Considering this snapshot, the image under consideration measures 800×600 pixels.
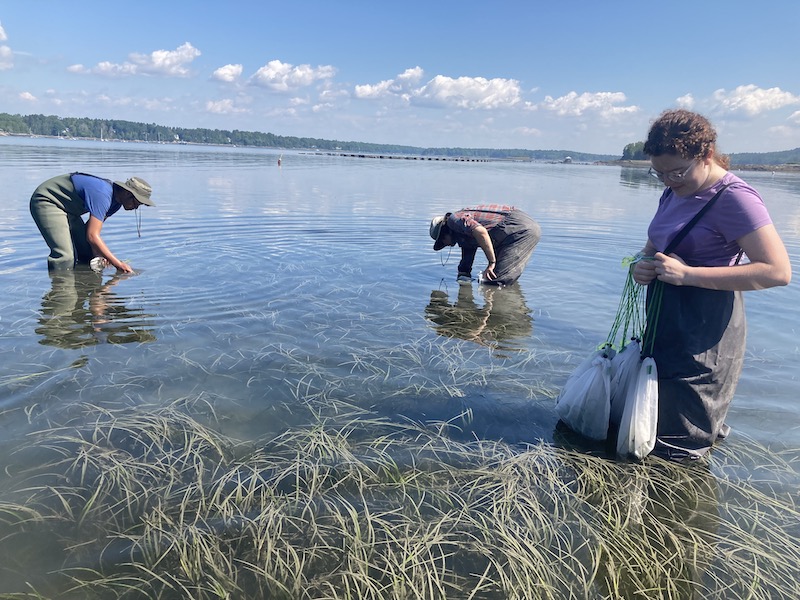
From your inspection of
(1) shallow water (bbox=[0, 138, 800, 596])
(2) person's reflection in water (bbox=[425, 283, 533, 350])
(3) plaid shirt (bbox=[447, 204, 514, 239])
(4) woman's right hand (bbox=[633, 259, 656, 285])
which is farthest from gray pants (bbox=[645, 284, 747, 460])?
(3) plaid shirt (bbox=[447, 204, 514, 239])

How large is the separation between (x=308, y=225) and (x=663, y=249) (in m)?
11.6

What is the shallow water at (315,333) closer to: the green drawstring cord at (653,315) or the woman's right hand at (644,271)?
the green drawstring cord at (653,315)

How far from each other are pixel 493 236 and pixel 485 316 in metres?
1.74

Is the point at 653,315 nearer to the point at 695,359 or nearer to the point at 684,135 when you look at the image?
the point at 695,359

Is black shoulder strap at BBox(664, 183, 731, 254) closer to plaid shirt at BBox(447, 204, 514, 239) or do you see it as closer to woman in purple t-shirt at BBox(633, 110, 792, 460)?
woman in purple t-shirt at BBox(633, 110, 792, 460)

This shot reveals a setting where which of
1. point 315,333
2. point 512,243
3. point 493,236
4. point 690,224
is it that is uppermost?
point 690,224

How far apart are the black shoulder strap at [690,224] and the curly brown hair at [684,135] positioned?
0.23 meters

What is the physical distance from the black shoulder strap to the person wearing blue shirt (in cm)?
663

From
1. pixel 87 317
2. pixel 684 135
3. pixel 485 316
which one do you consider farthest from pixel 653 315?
pixel 87 317

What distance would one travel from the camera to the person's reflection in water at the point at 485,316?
20.6 feet

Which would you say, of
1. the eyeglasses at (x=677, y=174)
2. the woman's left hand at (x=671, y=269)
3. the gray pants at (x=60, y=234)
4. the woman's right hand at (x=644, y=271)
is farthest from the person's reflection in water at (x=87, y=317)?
the eyeglasses at (x=677, y=174)

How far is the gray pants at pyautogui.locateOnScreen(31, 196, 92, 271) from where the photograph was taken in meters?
7.84

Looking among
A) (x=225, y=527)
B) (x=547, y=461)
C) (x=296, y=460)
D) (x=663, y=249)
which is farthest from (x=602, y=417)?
(x=225, y=527)

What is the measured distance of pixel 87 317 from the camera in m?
6.25
